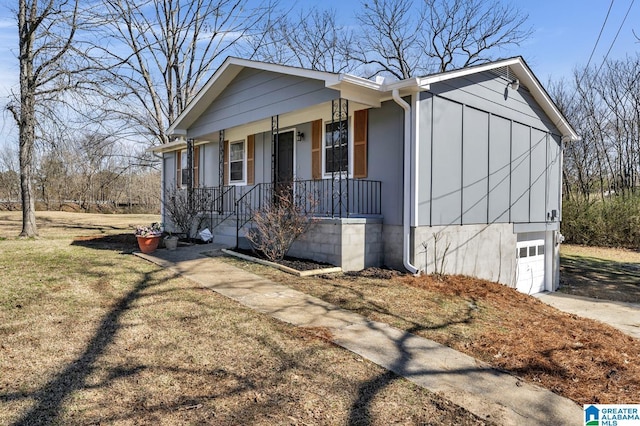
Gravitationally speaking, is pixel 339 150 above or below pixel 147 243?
above

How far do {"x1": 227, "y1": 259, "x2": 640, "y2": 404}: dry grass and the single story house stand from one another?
1075mm

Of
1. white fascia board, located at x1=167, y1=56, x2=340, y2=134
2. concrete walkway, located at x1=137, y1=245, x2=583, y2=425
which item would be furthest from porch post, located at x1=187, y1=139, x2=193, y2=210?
concrete walkway, located at x1=137, y1=245, x2=583, y2=425

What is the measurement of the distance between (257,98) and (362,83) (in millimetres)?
3399

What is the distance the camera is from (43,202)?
30.5m

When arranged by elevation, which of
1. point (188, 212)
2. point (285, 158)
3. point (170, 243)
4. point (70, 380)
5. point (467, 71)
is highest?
point (467, 71)

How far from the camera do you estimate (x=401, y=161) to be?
303 inches

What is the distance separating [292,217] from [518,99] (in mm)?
6774

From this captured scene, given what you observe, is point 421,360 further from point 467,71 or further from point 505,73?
point 505,73

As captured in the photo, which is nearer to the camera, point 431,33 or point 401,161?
point 401,161

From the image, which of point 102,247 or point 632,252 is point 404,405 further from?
point 632,252

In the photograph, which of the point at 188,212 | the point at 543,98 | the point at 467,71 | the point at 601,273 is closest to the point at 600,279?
the point at 601,273

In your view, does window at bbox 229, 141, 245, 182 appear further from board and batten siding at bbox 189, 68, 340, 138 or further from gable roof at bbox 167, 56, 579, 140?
gable roof at bbox 167, 56, 579, 140

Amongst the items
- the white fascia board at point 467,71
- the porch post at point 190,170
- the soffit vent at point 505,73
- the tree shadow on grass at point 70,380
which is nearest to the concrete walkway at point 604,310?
the white fascia board at point 467,71

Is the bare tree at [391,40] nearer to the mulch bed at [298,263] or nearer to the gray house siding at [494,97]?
the gray house siding at [494,97]
